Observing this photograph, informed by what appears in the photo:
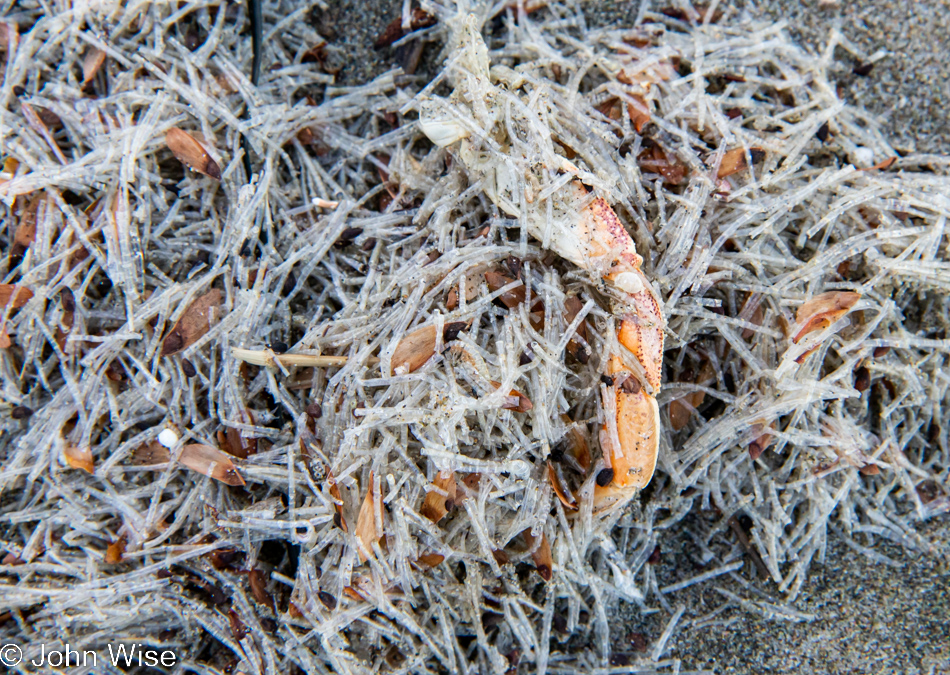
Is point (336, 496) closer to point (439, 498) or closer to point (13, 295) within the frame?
point (439, 498)

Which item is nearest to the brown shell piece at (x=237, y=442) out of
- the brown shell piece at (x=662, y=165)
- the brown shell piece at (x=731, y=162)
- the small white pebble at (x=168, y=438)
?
the small white pebble at (x=168, y=438)

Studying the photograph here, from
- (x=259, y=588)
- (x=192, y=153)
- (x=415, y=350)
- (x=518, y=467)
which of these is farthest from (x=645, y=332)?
(x=192, y=153)

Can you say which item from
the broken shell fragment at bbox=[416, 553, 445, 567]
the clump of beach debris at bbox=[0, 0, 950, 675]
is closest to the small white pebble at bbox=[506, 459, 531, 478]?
the clump of beach debris at bbox=[0, 0, 950, 675]

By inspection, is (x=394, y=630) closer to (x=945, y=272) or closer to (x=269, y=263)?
(x=269, y=263)

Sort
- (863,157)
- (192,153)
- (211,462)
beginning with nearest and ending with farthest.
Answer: (211,462), (192,153), (863,157)

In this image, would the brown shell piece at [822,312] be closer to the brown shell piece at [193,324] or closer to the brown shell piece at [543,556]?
the brown shell piece at [543,556]

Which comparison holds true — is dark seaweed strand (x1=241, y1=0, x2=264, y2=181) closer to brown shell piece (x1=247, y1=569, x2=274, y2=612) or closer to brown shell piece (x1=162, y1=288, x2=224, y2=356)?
brown shell piece (x1=162, y1=288, x2=224, y2=356)
